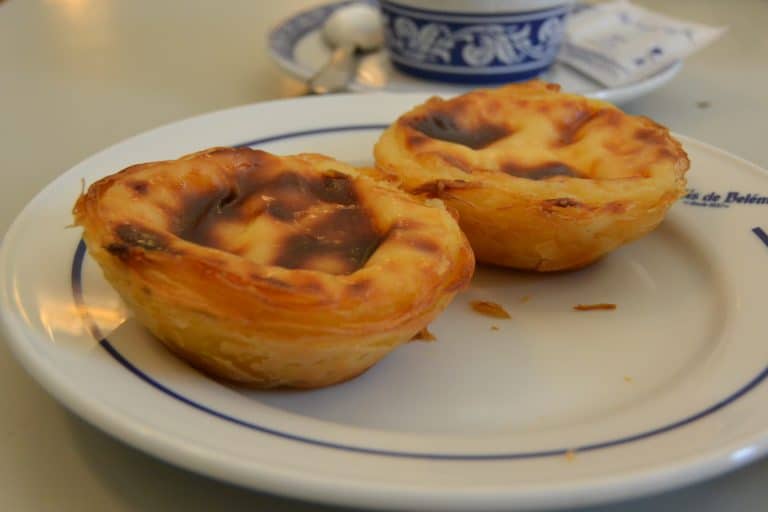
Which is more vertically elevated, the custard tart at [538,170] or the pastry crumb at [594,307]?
the custard tart at [538,170]

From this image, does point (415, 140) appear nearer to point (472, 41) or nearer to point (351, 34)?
point (472, 41)

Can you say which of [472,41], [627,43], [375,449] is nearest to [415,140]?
[375,449]

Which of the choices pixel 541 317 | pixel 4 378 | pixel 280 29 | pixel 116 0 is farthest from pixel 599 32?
pixel 4 378

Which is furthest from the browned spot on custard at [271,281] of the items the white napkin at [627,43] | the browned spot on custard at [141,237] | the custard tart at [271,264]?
the white napkin at [627,43]

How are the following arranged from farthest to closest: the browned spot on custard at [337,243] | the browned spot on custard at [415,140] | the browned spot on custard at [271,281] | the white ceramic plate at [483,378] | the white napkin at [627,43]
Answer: the white napkin at [627,43] → the browned spot on custard at [415,140] → the browned spot on custard at [337,243] → the browned spot on custard at [271,281] → the white ceramic plate at [483,378]

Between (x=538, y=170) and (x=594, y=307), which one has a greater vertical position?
(x=538, y=170)

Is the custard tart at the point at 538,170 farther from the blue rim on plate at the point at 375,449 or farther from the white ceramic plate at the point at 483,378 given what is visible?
the blue rim on plate at the point at 375,449
